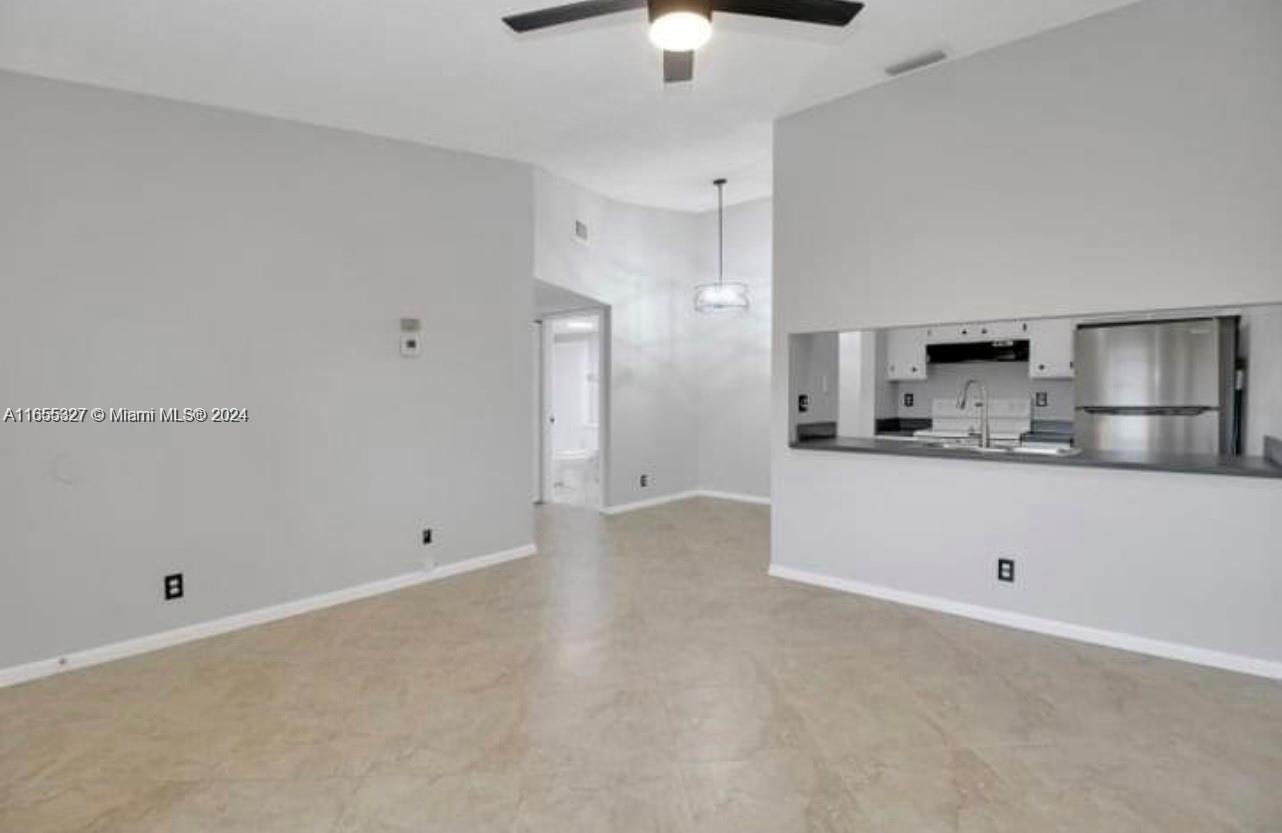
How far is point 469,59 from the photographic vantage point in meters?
3.12

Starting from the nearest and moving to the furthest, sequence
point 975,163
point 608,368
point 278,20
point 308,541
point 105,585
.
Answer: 1. point 278,20
2. point 105,585
3. point 975,163
4. point 308,541
5. point 608,368

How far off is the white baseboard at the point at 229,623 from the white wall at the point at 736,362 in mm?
3045

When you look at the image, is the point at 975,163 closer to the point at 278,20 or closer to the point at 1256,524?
the point at 1256,524

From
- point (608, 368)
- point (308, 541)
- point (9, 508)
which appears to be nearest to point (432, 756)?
point (308, 541)

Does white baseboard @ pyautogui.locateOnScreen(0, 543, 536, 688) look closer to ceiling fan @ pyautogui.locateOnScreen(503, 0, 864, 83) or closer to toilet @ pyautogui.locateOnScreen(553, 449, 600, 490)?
ceiling fan @ pyautogui.locateOnScreen(503, 0, 864, 83)

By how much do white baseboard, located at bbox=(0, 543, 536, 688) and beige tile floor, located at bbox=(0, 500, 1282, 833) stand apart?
103 mm

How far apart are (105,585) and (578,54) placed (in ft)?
11.1

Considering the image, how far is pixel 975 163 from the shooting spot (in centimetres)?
340

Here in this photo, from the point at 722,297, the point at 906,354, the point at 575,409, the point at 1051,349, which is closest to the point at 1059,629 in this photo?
the point at 1051,349

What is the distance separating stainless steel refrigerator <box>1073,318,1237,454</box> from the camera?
401 cm

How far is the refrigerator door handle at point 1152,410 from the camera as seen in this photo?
4.08 meters

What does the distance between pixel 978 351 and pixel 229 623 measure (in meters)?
5.38

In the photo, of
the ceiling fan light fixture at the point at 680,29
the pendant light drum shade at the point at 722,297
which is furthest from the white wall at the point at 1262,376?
the ceiling fan light fixture at the point at 680,29

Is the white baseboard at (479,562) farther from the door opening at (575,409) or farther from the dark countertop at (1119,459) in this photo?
the door opening at (575,409)
